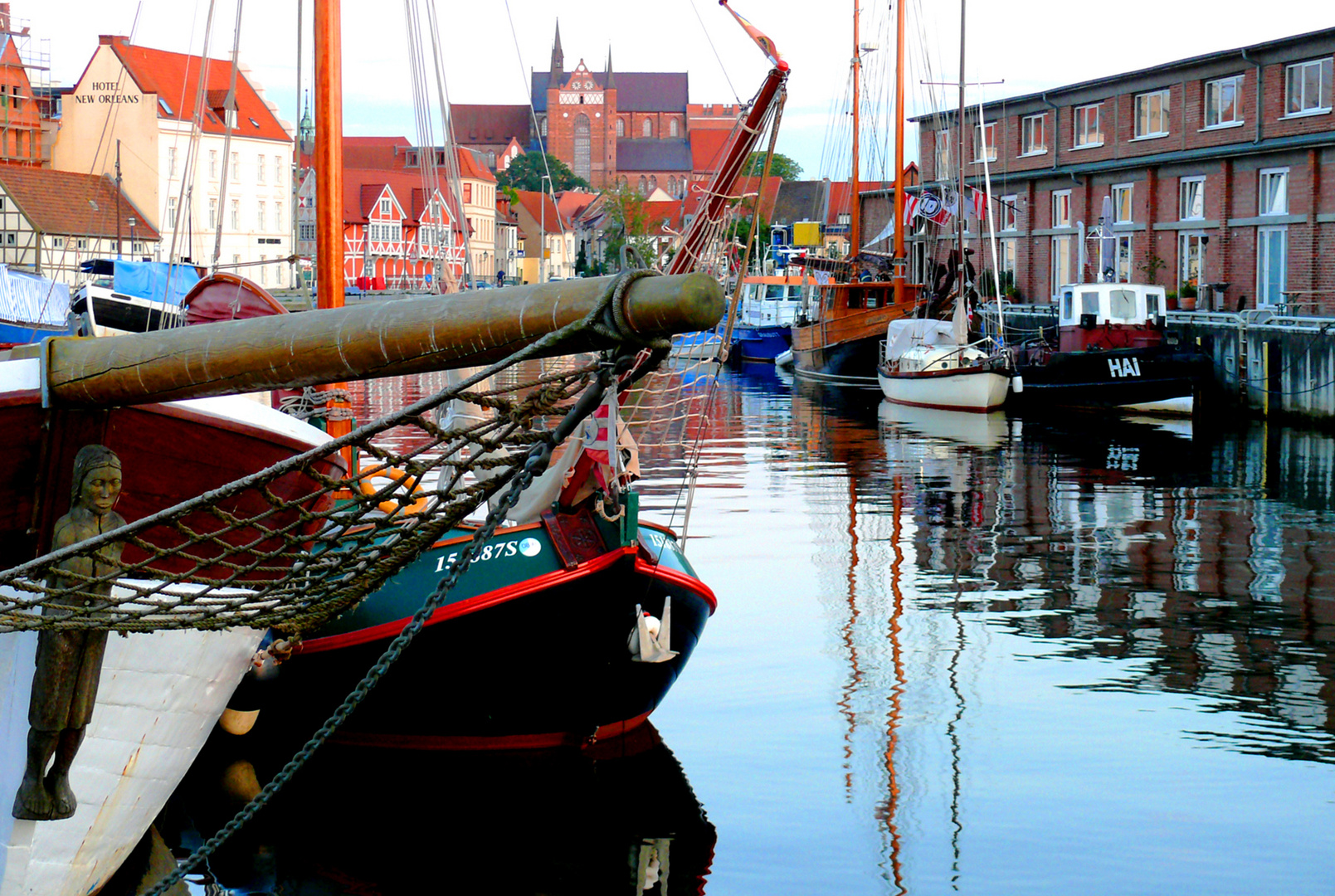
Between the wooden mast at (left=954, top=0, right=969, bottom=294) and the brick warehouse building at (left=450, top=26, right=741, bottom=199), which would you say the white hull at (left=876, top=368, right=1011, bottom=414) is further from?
the brick warehouse building at (left=450, top=26, right=741, bottom=199)

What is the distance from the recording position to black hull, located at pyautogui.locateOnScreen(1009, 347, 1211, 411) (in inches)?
1181

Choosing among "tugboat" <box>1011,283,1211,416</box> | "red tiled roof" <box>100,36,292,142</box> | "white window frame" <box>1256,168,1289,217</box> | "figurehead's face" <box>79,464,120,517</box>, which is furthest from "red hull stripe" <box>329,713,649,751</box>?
"red tiled roof" <box>100,36,292,142</box>

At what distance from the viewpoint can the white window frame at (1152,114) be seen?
39.7 metres

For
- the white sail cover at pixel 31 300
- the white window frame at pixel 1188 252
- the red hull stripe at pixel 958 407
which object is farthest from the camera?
the white window frame at pixel 1188 252

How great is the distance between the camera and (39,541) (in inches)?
225

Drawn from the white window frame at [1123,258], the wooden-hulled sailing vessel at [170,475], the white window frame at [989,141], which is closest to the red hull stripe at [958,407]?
the white window frame at [1123,258]

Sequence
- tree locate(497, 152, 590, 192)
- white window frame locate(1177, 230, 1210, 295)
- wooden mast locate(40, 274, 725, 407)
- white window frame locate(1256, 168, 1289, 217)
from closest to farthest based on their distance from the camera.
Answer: wooden mast locate(40, 274, 725, 407) → white window frame locate(1256, 168, 1289, 217) → white window frame locate(1177, 230, 1210, 295) → tree locate(497, 152, 590, 192)

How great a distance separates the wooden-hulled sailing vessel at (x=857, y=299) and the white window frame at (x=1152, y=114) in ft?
22.3

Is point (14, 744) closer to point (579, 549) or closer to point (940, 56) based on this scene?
point (579, 549)

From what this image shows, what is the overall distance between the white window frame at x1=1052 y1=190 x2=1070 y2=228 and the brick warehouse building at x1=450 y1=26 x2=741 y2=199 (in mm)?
108517

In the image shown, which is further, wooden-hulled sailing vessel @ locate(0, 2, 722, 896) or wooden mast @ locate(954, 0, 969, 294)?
wooden mast @ locate(954, 0, 969, 294)

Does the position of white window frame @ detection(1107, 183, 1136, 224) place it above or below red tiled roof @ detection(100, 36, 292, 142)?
below

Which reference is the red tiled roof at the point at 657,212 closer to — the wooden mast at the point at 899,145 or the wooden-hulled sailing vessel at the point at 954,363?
the wooden mast at the point at 899,145

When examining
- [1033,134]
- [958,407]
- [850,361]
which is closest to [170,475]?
[958,407]
